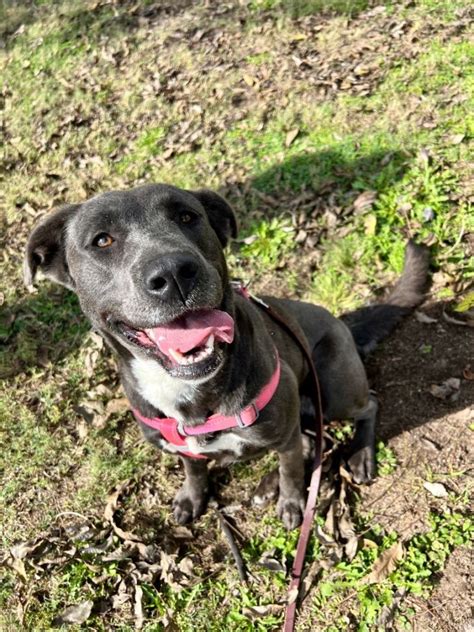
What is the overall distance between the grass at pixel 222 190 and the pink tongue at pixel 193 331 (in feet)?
6.18

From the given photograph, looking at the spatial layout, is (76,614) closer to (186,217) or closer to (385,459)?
(385,459)

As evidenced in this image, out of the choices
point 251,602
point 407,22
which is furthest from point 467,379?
point 407,22

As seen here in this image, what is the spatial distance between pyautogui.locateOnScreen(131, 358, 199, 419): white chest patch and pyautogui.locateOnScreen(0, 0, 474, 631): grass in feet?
4.40

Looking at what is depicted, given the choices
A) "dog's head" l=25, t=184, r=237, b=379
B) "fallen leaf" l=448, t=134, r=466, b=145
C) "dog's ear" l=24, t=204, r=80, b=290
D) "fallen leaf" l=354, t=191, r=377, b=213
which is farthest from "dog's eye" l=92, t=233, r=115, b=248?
"fallen leaf" l=448, t=134, r=466, b=145

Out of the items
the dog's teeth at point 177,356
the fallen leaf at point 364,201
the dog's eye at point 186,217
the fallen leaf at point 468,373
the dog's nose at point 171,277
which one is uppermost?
the dog's nose at point 171,277

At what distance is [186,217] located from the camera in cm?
322

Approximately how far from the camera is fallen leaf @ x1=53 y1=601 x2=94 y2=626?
3.71 meters

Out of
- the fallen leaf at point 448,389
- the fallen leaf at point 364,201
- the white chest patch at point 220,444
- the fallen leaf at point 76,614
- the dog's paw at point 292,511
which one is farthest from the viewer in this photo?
the fallen leaf at point 364,201

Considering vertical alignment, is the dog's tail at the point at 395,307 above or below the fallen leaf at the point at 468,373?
above

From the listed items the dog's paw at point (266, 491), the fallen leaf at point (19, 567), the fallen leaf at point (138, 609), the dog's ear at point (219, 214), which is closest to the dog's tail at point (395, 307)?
the dog's paw at point (266, 491)

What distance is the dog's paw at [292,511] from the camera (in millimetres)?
3898

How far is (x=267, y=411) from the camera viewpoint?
323 centimetres

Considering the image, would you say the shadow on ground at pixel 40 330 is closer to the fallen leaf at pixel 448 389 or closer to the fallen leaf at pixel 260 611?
the fallen leaf at pixel 260 611

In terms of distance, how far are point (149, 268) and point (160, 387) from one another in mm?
841
